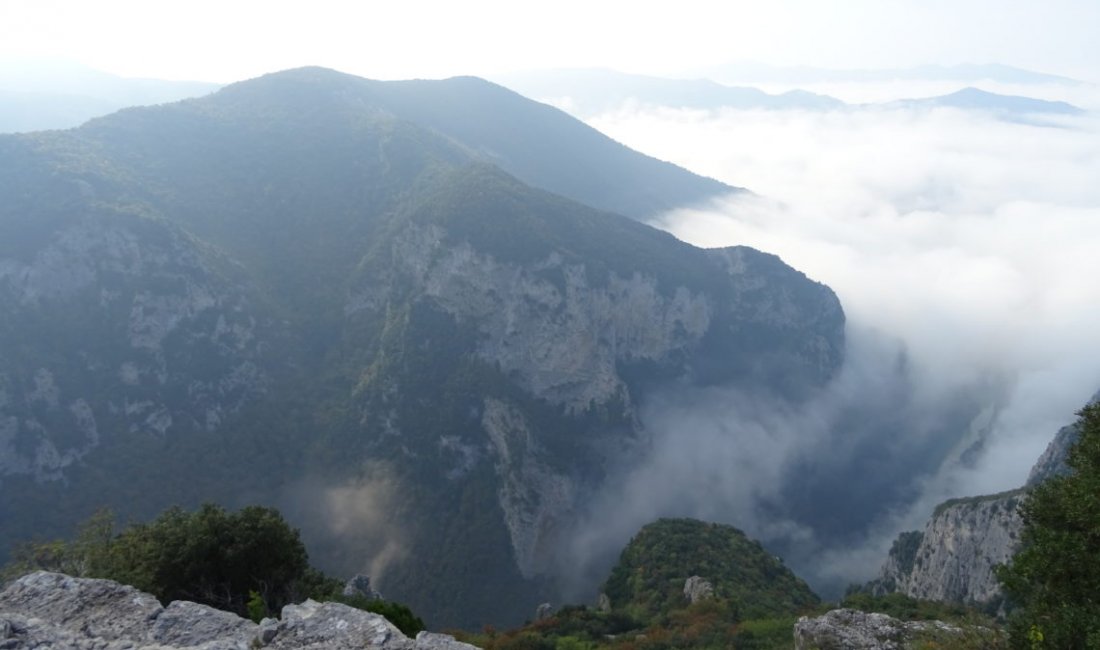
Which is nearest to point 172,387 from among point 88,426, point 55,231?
point 88,426

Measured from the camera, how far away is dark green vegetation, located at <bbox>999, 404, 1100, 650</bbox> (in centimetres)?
1745

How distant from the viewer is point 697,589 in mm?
58375

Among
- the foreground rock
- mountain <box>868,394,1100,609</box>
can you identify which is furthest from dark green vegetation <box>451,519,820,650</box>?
mountain <box>868,394,1100,609</box>

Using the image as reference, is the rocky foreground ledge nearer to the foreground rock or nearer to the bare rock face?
the foreground rock

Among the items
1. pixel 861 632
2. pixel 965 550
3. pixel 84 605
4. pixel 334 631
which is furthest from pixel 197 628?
pixel 965 550

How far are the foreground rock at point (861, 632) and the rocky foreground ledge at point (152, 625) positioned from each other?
15.8 meters

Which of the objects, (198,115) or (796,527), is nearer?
(796,527)

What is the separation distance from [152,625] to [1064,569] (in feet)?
84.7

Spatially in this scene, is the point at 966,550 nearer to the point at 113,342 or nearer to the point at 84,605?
the point at 84,605

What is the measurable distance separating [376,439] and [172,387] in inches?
1377

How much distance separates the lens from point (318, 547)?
108 metres

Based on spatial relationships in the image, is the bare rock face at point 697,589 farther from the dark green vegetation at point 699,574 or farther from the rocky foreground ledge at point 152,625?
the rocky foreground ledge at point 152,625

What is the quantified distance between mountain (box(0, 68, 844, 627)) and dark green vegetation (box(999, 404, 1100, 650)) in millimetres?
94912

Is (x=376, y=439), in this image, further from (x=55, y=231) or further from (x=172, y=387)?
(x=55, y=231)
